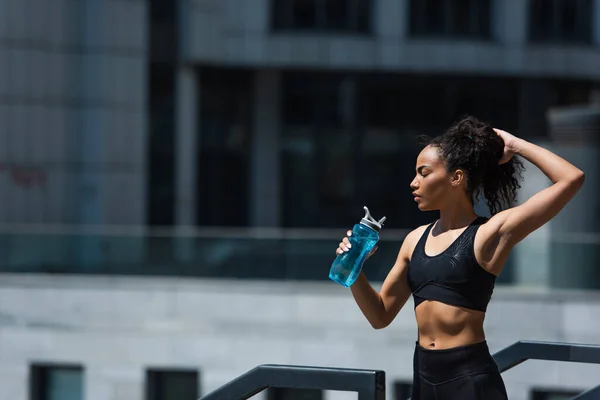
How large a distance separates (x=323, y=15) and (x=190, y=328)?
52.2ft

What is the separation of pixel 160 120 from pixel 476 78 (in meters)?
8.44

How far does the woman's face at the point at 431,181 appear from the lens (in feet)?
12.2

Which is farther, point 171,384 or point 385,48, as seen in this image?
point 385,48

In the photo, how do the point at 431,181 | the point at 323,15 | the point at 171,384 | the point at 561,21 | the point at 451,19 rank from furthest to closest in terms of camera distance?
the point at 561,21 < the point at 451,19 < the point at 323,15 < the point at 171,384 < the point at 431,181

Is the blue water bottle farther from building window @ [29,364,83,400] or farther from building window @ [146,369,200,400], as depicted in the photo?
building window @ [29,364,83,400]

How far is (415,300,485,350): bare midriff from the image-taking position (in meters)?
3.64

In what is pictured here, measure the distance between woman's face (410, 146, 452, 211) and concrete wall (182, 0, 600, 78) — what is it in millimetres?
25083

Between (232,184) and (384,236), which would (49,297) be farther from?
(232,184)

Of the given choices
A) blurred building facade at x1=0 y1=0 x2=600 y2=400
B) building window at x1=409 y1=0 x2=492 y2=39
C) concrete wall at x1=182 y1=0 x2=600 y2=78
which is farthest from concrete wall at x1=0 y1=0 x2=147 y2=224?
building window at x1=409 y1=0 x2=492 y2=39

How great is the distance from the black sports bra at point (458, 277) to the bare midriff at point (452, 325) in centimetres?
2

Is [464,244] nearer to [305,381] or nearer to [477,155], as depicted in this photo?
[477,155]

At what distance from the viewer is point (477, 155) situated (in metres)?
3.72

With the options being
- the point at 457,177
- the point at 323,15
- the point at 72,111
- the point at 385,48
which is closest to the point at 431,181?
the point at 457,177

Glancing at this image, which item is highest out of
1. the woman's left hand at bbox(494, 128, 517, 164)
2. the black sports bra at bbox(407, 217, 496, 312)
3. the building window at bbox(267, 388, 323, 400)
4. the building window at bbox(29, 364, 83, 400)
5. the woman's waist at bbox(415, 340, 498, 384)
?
the woman's left hand at bbox(494, 128, 517, 164)
